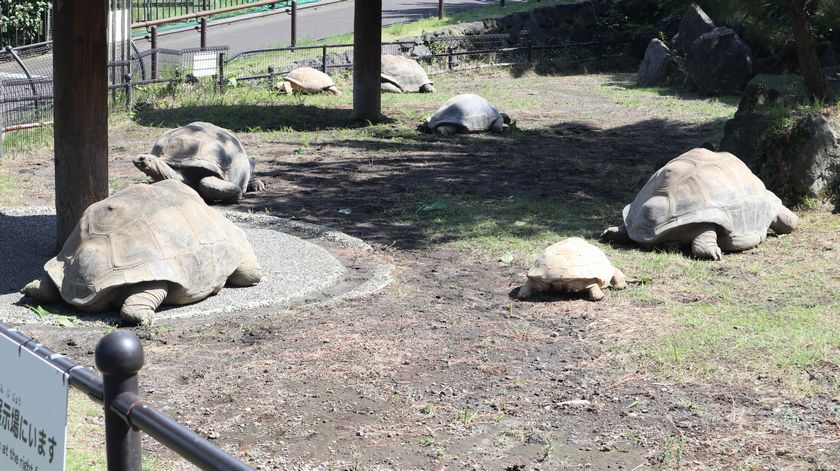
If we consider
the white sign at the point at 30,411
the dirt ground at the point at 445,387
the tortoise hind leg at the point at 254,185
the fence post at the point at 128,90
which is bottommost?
the dirt ground at the point at 445,387

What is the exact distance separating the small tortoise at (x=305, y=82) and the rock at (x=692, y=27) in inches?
262

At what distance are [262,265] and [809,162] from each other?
204 inches

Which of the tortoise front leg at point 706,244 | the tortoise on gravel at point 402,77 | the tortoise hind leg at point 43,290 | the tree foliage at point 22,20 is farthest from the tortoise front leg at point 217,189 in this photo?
the tree foliage at point 22,20

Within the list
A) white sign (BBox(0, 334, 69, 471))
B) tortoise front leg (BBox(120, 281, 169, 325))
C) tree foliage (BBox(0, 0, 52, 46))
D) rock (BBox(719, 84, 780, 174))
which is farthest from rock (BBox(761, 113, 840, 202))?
tree foliage (BBox(0, 0, 52, 46))

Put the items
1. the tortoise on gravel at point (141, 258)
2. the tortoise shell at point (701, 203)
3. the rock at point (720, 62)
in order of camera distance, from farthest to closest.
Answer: the rock at point (720, 62) < the tortoise shell at point (701, 203) < the tortoise on gravel at point (141, 258)

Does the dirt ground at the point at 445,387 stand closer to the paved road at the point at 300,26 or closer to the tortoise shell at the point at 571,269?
the tortoise shell at the point at 571,269

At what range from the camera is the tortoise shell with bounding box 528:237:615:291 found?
22.3ft

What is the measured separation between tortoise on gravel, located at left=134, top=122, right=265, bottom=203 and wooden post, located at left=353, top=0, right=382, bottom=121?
4.49m

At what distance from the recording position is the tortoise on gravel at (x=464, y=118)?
1393 centimetres

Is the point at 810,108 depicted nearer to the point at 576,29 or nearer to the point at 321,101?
the point at 321,101

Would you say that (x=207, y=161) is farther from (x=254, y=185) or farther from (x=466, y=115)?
(x=466, y=115)

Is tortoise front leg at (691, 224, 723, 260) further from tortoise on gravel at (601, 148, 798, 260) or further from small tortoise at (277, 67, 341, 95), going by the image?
small tortoise at (277, 67, 341, 95)

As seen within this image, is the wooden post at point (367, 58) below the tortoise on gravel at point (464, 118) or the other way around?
the other way around

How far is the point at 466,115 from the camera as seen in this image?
13945 mm
